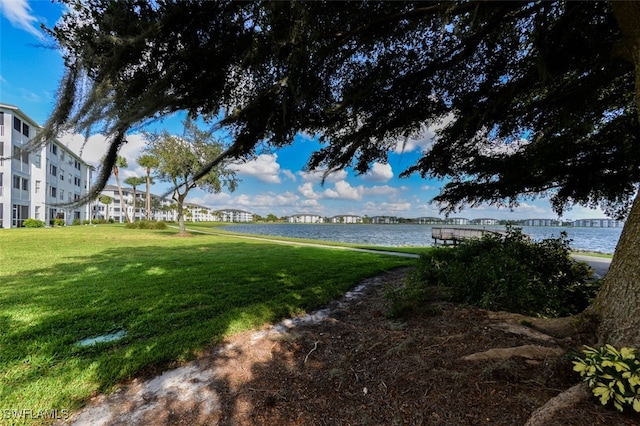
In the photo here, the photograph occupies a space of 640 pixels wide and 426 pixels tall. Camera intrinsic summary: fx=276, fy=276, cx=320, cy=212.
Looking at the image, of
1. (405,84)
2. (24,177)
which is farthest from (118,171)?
(405,84)

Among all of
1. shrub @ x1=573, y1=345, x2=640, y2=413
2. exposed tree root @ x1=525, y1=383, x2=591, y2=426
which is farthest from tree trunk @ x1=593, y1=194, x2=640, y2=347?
exposed tree root @ x1=525, y1=383, x2=591, y2=426

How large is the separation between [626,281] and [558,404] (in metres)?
1.47

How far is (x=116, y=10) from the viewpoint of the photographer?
2361mm

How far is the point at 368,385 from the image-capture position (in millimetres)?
2521

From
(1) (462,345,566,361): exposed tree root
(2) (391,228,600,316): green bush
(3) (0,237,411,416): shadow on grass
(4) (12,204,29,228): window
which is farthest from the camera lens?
(4) (12,204,29,228): window

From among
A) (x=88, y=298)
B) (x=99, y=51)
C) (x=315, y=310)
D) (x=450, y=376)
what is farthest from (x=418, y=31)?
(x=88, y=298)

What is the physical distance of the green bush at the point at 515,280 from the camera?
3.79 meters

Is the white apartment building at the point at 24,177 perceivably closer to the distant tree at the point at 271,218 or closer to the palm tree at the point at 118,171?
the palm tree at the point at 118,171

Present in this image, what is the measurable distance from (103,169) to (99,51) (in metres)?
1.07

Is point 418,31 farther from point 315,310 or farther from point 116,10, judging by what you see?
point 315,310

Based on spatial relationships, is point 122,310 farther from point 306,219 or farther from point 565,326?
point 306,219

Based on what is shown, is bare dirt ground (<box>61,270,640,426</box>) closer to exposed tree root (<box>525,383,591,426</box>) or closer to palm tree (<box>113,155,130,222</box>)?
exposed tree root (<box>525,383,591,426</box>)

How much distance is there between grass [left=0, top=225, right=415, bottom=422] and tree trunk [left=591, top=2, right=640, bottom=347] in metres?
3.87

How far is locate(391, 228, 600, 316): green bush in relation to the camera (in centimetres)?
379
